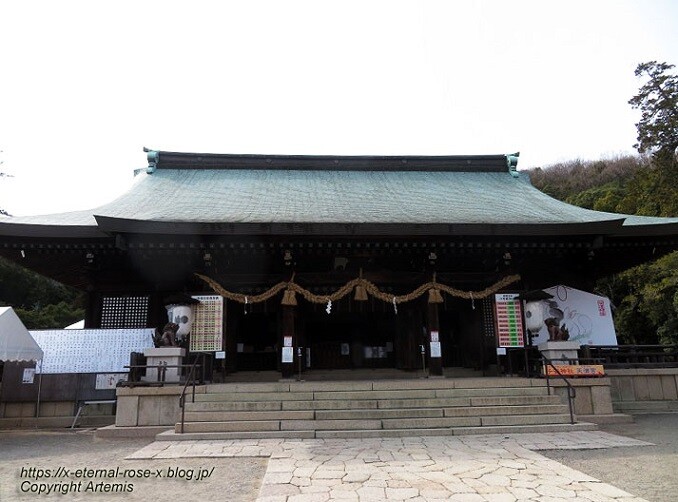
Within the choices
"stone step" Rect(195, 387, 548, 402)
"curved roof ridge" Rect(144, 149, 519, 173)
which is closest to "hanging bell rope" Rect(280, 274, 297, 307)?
"stone step" Rect(195, 387, 548, 402)

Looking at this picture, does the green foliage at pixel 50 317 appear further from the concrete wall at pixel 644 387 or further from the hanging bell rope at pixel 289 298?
the concrete wall at pixel 644 387

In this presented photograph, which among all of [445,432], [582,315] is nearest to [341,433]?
[445,432]

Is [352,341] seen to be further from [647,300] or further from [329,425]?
[647,300]

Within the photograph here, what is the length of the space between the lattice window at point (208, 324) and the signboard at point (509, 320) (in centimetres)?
656

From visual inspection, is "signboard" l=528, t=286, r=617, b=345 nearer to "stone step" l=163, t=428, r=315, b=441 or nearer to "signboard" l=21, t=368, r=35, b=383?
A: "stone step" l=163, t=428, r=315, b=441

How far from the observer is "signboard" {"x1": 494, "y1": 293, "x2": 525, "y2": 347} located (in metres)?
11.3

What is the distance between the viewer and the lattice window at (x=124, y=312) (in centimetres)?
1177

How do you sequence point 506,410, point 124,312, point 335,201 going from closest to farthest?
point 506,410
point 124,312
point 335,201

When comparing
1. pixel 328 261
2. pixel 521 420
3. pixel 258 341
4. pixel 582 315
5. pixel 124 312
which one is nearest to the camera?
pixel 521 420

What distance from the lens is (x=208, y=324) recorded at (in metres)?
10.8

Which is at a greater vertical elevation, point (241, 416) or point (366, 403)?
point (366, 403)

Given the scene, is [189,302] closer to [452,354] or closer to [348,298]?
[348,298]

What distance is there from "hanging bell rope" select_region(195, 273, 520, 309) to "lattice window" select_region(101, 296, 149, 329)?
204 cm

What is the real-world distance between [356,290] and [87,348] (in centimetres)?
646
